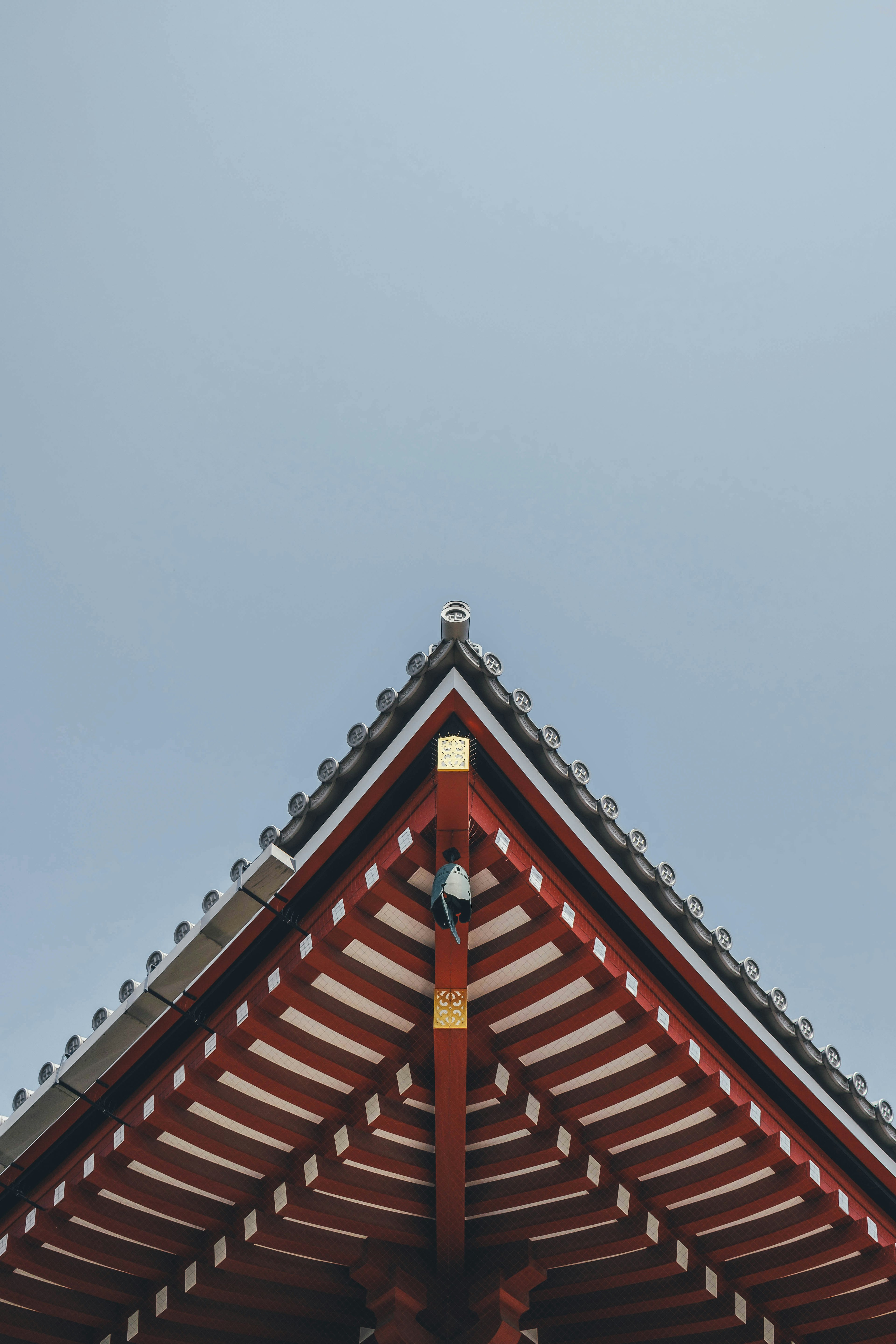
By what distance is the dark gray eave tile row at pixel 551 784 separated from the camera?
12.3 meters

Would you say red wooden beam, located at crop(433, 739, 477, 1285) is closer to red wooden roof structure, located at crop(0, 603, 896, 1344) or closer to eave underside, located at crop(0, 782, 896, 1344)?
red wooden roof structure, located at crop(0, 603, 896, 1344)

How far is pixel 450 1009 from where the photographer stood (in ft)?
39.6

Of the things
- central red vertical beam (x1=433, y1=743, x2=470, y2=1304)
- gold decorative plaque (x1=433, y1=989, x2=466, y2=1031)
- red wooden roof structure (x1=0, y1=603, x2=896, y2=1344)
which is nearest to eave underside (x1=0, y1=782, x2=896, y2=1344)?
red wooden roof structure (x1=0, y1=603, x2=896, y2=1344)

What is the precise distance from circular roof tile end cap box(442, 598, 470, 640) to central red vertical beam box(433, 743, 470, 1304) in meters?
1.46

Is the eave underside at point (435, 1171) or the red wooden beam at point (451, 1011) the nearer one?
the red wooden beam at point (451, 1011)

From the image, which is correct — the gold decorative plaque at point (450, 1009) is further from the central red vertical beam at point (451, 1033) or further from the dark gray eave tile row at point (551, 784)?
the dark gray eave tile row at point (551, 784)

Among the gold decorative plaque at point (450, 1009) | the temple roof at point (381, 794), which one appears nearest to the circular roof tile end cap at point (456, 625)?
the temple roof at point (381, 794)

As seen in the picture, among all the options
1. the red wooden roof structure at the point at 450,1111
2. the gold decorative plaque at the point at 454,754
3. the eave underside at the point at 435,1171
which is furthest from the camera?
the eave underside at the point at 435,1171

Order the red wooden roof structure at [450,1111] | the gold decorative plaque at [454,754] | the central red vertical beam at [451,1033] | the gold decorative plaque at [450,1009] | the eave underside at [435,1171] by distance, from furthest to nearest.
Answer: the eave underside at [435,1171], the red wooden roof structure at [450,1111], the gold decorative plaque at [450,1009], the central red vertical beam at [451,1033], the gold decorative plaque at [454,754]

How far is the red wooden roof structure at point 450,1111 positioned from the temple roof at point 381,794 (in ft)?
0.12

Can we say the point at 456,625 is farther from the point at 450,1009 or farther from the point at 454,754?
the point at 450,1009

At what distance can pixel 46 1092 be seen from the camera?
1334cm

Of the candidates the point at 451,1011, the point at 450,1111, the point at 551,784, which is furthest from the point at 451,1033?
the point at 551,784

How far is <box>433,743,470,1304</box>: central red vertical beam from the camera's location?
11.6 metres
